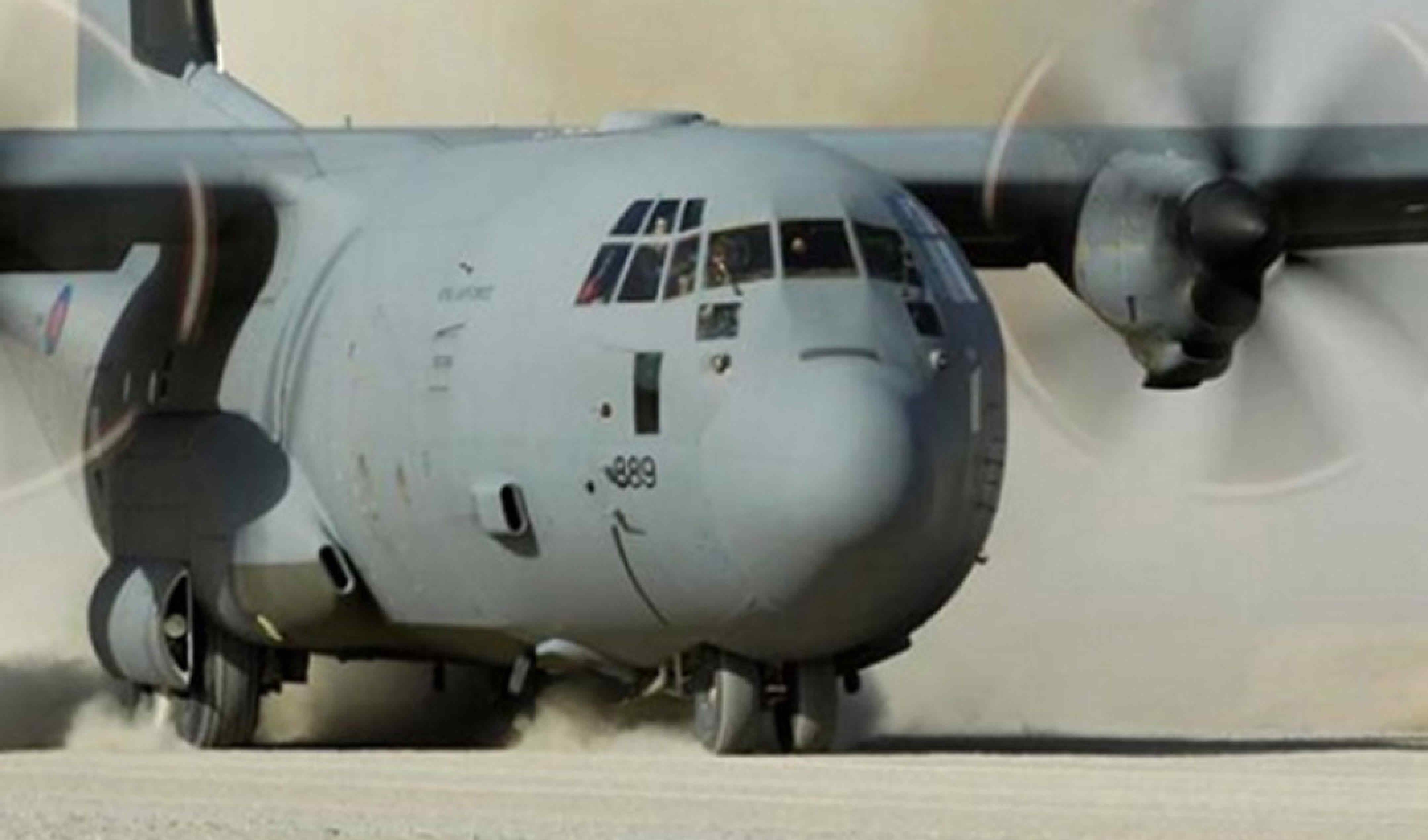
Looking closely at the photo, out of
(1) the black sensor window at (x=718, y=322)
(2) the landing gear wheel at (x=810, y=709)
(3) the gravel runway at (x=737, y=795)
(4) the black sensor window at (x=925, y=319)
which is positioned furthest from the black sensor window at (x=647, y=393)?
(3) the gravel runway at (x=737, y=795)

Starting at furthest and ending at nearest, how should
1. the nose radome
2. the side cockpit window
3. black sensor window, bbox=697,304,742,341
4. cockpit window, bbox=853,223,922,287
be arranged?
the side cockpit window
cockpit window, bbox=853,223,922,287
black sensor window, bbox=697,304,742,341
the nose radome

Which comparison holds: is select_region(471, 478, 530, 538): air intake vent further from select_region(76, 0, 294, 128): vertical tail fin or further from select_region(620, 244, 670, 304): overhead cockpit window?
select_region(76, 0, 294, 128): vertical tail fin

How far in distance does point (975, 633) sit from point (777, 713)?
13.4 meters

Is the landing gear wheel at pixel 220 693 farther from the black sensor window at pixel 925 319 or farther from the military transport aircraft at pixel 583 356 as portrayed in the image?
the black sensor window at pixel 925 319

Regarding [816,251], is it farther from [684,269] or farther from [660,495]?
[660,495]

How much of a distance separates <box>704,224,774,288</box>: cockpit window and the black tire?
2.01 m

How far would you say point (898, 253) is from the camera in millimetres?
22859

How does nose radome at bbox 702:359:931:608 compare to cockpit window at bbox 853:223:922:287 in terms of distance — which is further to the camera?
cockpit window at bbox 853:223:922:287

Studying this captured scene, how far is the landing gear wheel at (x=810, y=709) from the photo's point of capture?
23234 millimetres

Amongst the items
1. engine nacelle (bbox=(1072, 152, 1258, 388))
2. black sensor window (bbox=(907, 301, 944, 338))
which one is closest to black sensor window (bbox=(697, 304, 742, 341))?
black sensor window (bbox=(907, 301, 944, 338))

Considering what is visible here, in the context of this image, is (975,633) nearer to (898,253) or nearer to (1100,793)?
(898,253)

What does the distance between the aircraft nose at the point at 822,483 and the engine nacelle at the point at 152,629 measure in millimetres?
5354

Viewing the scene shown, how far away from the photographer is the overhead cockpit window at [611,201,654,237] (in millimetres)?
23359

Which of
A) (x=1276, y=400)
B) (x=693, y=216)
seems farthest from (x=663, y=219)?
(x=1276, y=400)
